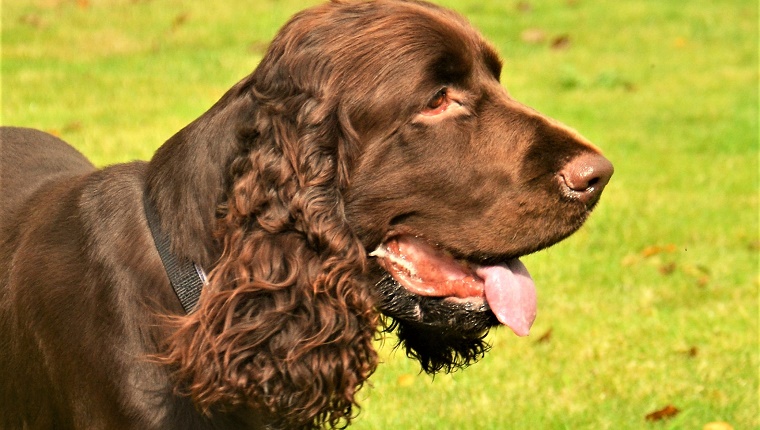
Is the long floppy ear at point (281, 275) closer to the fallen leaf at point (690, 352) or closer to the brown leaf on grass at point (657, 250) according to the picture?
the fallen leaf at point (690, 352)

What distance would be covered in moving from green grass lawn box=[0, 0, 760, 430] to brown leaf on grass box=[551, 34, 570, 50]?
0.14ft

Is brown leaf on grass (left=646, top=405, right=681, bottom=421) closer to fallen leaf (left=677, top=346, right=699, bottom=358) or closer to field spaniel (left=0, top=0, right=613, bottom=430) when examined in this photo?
fallen leaf (left=677, top=346, right=699, bottom=358)

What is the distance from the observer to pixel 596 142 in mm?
10414

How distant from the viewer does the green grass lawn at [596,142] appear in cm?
543

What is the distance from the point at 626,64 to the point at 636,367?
328 inches

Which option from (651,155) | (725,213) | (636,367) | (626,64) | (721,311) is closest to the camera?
(636,367)

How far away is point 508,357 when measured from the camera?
5867 mm

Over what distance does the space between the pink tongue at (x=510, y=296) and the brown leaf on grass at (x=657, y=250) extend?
4148 mm

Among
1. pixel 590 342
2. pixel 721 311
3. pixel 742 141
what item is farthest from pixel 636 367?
pixel 742 141

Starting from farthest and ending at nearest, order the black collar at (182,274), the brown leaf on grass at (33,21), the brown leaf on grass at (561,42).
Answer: the brown leaf on grass at (561,42) < the brown leaf on grass at (33,21) < the black collar at (182,274)

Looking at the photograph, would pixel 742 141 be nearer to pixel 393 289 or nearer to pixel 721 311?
pixel 721 311

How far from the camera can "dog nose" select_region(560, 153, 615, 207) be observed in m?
3.44

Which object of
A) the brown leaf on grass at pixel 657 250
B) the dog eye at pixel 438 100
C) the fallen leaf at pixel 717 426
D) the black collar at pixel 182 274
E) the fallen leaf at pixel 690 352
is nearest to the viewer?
the black collar at pixel 182 274

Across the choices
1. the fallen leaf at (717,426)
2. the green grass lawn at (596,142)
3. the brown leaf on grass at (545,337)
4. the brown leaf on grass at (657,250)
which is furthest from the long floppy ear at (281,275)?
A: the brown leaf on grass at (657,250)
